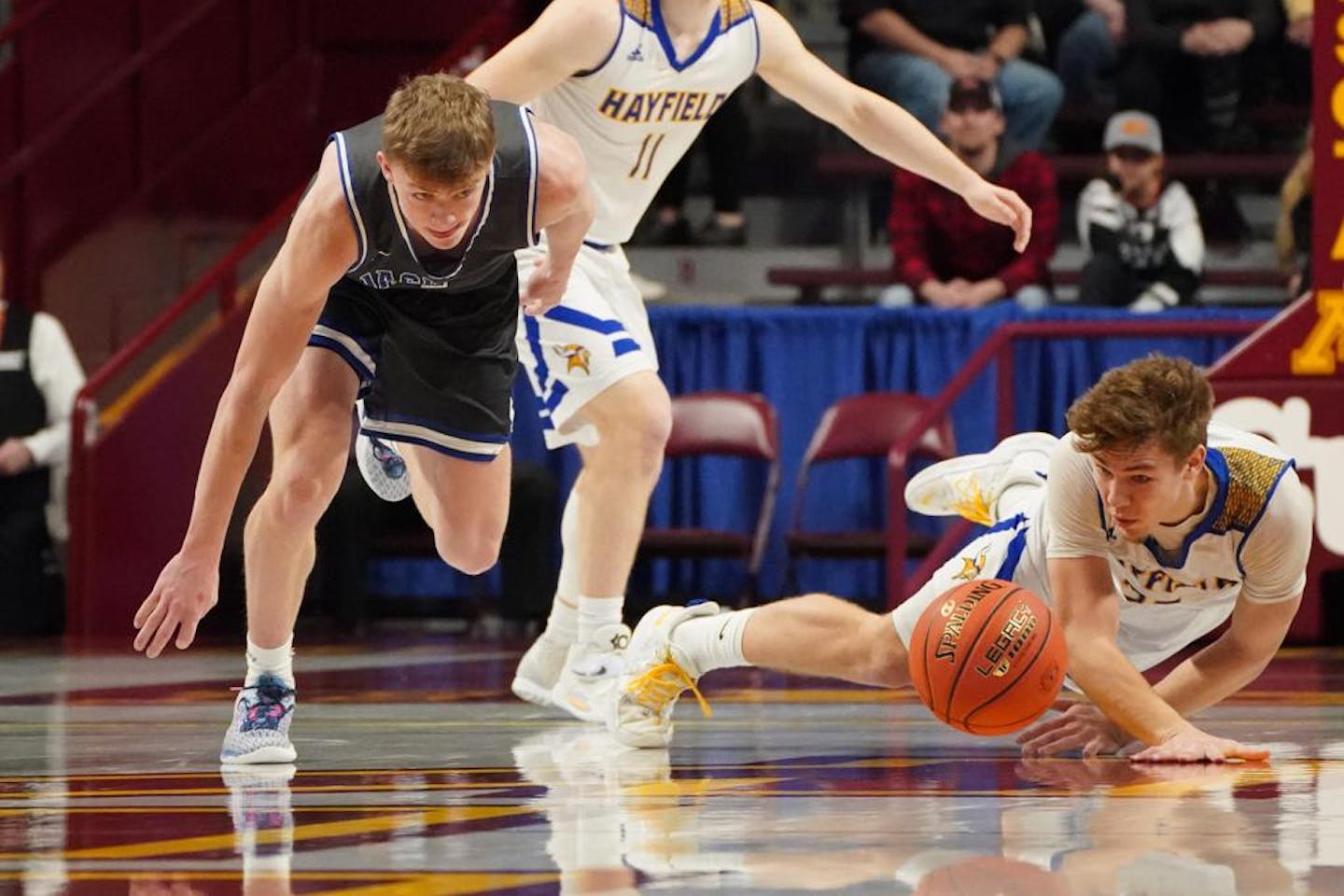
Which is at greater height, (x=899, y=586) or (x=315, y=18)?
(x=315, y=18)

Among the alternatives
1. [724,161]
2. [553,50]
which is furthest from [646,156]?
[724,161]

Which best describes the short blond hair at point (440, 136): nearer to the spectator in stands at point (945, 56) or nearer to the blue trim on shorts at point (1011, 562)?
the blue trim on shorts at point (1011, 562)

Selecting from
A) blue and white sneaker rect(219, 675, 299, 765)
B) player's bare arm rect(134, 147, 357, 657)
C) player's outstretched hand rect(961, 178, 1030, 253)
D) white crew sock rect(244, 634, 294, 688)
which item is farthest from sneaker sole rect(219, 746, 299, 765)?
player's outstretched hand rect(961, 178, 1030, 253)

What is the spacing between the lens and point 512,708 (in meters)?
6.64

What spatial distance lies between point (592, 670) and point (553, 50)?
1.64 metres

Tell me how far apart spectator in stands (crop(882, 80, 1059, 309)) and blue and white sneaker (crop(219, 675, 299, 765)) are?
228 inches

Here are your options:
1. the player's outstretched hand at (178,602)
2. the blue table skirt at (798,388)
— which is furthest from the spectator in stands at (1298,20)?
the player's outstretched hand at (178,602)

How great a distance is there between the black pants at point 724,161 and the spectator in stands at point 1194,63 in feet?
6.43

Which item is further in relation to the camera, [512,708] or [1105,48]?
[1105,48]

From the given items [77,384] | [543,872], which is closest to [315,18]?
[77,384]

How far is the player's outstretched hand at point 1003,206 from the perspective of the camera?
20.0ft

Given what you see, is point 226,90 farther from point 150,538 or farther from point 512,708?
point 512,708

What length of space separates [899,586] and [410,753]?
4.29 meters

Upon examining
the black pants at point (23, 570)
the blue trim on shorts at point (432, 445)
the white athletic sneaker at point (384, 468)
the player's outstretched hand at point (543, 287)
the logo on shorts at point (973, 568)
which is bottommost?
the black pants at point (23, 570)
